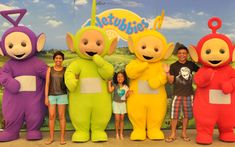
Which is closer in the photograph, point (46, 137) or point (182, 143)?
point (182, 143)

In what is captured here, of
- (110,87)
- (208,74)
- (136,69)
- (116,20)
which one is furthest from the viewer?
(116,20)

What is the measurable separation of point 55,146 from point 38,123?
0.46 m

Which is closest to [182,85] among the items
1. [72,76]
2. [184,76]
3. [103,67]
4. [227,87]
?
[184,76]

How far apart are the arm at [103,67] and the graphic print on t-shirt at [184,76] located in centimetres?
92

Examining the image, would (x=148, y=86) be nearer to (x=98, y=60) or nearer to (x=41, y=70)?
(x=98, y=60)

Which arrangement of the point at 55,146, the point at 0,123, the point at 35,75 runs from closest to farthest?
the point at 55,146 < the point at 35,75 < the point at 0,123

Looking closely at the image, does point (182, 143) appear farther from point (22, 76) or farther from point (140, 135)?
point (22, 76)

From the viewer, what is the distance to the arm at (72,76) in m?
4.31

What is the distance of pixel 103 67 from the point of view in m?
4.39

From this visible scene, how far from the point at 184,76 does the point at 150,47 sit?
598 millimetres

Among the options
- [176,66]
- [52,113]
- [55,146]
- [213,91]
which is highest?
[176,66]

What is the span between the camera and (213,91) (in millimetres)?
4445

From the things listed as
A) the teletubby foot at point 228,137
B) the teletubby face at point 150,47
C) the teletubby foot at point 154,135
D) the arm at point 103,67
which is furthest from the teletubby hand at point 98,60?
the teletubby foot at point 228,137

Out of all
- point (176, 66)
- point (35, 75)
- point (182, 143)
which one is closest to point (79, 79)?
point (35, 75)
